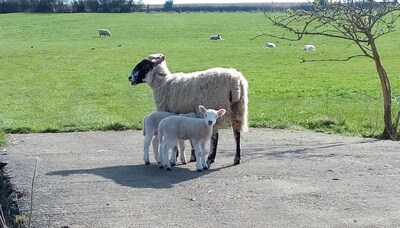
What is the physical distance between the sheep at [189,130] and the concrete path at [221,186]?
0.36 m

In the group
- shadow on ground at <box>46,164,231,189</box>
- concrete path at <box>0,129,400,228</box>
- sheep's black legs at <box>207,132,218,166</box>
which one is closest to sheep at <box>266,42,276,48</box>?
concrete path at <box>0,129,400,228</box>

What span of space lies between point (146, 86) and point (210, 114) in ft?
64.8

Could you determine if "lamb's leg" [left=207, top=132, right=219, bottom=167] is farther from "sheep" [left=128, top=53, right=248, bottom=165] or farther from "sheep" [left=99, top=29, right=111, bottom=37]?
"sheep" [left=99, top=29, right=111, bottom=37]

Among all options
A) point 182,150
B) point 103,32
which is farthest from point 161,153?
point 103,32

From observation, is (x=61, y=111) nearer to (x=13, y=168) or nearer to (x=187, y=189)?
(x=13, y=168)

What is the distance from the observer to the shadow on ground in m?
10.5

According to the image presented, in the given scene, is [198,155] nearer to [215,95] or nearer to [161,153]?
[161,153]

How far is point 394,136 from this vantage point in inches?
613

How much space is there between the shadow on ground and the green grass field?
4465 millimetres

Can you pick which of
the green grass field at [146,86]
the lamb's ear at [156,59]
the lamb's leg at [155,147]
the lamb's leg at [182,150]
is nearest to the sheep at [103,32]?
the green grass field at [146,86]

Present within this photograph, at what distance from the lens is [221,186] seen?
10.3m

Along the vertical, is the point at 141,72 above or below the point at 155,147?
above

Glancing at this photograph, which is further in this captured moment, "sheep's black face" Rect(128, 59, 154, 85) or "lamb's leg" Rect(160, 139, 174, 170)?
"sheep's black face" Rect(128, 59, 154, 85)

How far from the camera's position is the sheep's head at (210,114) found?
36.3 ft
